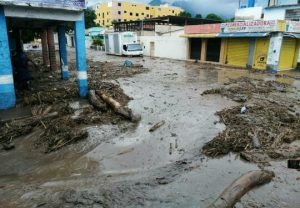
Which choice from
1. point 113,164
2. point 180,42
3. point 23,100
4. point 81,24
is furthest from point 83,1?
point 180,42

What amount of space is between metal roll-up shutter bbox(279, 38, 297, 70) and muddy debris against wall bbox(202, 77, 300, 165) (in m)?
11.3

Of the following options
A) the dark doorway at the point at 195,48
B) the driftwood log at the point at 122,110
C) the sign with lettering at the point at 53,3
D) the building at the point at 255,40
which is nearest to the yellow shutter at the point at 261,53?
the building at the point at 255,40

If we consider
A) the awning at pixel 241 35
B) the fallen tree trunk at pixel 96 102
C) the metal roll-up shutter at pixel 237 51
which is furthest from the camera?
the metal roll-up shutter at pixel 237 51

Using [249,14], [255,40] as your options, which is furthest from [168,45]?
[255,40]

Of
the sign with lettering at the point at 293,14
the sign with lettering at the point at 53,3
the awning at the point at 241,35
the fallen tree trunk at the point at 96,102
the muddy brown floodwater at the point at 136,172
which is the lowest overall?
the muddy brown floodwater at the point at 136,172

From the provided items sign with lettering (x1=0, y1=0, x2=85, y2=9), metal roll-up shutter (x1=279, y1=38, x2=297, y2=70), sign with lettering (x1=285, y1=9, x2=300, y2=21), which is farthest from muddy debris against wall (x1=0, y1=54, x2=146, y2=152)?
sign with lettering (x1=285, y1=9, x2=300, y2=21)

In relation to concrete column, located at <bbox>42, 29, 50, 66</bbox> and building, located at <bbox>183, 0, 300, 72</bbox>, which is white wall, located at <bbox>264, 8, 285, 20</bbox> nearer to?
building, located at <bbox>183, 0, 300, 72</bbox>

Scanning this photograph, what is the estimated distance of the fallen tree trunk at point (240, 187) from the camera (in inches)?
153

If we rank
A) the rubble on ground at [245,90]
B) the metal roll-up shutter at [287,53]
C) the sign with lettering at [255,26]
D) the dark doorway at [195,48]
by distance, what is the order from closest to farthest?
the rubble on ground at [245,90]
the sign with lettering at [255,26]
the metal roll-up shutter at [287,53]
the dark doorway at [195,48]

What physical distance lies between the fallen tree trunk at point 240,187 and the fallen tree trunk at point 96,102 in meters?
5.58

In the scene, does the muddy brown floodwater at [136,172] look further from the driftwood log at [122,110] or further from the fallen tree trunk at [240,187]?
the driftwood log at [122,110]

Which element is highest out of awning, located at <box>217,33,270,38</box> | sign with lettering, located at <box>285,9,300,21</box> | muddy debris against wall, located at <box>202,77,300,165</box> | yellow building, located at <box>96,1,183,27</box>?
yellow building, located at <box>96,1,183,27</box>

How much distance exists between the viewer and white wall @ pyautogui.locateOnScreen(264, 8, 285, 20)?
2714 centimetres

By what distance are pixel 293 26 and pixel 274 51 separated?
8.49ft
